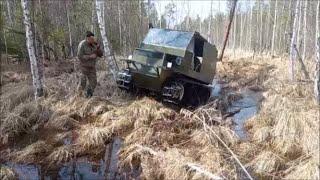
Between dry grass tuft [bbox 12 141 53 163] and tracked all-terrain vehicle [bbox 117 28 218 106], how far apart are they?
3768 millimetres

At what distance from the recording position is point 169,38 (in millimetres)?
12281

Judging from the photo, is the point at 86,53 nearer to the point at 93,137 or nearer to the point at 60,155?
the point at 93,137

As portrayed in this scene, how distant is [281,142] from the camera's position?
7965mm

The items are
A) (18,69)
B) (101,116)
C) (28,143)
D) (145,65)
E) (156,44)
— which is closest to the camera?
(28,143)

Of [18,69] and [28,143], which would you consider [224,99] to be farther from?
[18,69]

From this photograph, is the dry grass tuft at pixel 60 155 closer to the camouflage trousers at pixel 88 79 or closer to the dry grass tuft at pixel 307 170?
the camouflage trousers at pixel 88 79

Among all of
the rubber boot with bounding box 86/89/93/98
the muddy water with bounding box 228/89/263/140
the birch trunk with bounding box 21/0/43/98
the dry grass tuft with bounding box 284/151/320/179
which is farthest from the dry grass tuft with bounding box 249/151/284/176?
the birch trunk with bounding box 21/0/43/98

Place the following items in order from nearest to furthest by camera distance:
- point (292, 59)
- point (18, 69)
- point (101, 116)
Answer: point (101, 116)
point (292, 59)
point (18, 69)

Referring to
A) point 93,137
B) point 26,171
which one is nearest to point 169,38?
point 93,137

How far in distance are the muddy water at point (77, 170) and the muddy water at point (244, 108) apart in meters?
2.96

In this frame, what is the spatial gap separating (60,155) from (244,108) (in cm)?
633

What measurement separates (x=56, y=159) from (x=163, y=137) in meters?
2.06

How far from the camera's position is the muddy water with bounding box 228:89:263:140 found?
9600 mm

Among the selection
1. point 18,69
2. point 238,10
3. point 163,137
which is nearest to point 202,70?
point 163,137
